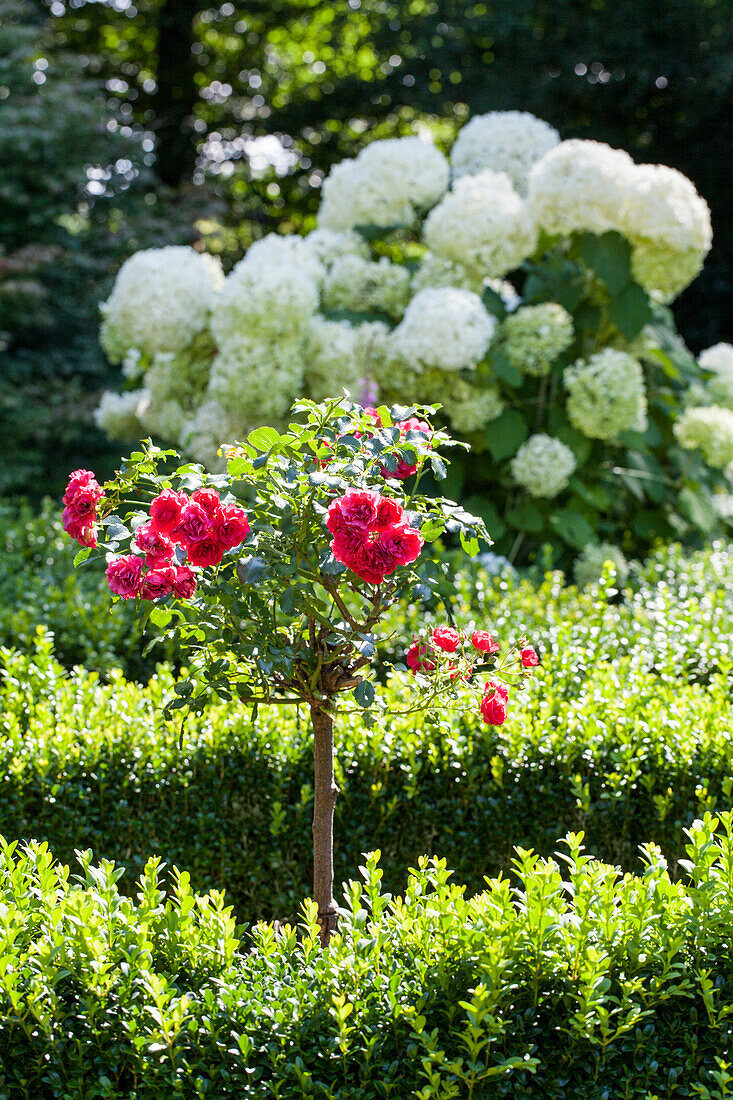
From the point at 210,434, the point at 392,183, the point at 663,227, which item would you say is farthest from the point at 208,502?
the point at 392,183

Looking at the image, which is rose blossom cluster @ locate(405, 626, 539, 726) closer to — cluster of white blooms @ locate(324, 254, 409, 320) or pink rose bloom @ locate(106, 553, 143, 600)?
pink rose bloom @ locate(106, 553, 143, 600)

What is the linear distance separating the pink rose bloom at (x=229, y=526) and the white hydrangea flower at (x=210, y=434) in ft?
11.0

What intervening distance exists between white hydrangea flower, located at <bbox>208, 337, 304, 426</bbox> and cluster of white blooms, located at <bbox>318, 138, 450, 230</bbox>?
1.17m

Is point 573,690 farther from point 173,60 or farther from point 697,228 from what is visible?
point 173,60

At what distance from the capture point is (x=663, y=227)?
5.16 meters

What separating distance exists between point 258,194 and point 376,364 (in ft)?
34.5

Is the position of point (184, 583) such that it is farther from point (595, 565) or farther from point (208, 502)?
point (595, 565)

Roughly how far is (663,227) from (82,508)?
4.01 m

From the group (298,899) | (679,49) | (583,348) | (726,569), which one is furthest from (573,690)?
(679,49)

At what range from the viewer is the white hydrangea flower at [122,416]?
6.38 m

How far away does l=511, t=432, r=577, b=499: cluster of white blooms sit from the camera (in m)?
5.11

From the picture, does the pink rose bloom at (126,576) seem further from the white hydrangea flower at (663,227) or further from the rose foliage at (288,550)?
the white hydrangea flower at (663,227)

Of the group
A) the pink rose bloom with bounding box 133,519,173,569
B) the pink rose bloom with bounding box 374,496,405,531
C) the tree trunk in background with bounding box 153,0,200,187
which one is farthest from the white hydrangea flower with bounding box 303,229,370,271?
the tree trunk in background with bounding box 153,0,200,187

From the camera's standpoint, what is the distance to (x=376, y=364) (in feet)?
17.1
